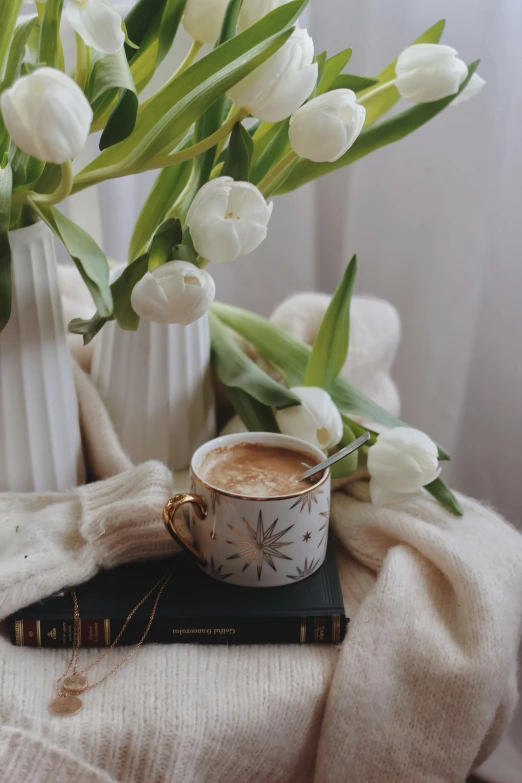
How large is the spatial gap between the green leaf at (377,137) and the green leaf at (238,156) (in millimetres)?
80

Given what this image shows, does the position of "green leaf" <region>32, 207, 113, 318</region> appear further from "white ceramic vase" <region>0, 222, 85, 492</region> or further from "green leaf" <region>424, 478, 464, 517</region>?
"green leaf" <region>424, 478, 464, 517</region>

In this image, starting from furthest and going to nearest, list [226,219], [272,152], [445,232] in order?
[445,232] < [272,152] < [226,219]

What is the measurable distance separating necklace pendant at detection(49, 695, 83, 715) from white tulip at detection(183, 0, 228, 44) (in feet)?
1.42

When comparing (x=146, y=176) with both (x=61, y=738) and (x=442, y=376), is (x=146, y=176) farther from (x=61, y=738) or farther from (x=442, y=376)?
(x=61, y=738)

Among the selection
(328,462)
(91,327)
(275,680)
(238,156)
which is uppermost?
(238,156)

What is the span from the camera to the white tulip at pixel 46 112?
0.38 m

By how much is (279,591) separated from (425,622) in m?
0.10

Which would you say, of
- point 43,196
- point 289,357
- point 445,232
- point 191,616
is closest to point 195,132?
point 43,196

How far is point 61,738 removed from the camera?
466mm

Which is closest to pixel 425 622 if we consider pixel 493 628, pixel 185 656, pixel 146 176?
pixel 493 628

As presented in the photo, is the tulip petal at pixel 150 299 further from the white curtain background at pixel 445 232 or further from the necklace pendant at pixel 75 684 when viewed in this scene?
the white curtain background at pixel 445 232

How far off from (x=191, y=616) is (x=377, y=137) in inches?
15.0

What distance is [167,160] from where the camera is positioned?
0.51 metres

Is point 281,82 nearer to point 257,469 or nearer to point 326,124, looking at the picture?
point 326,124
